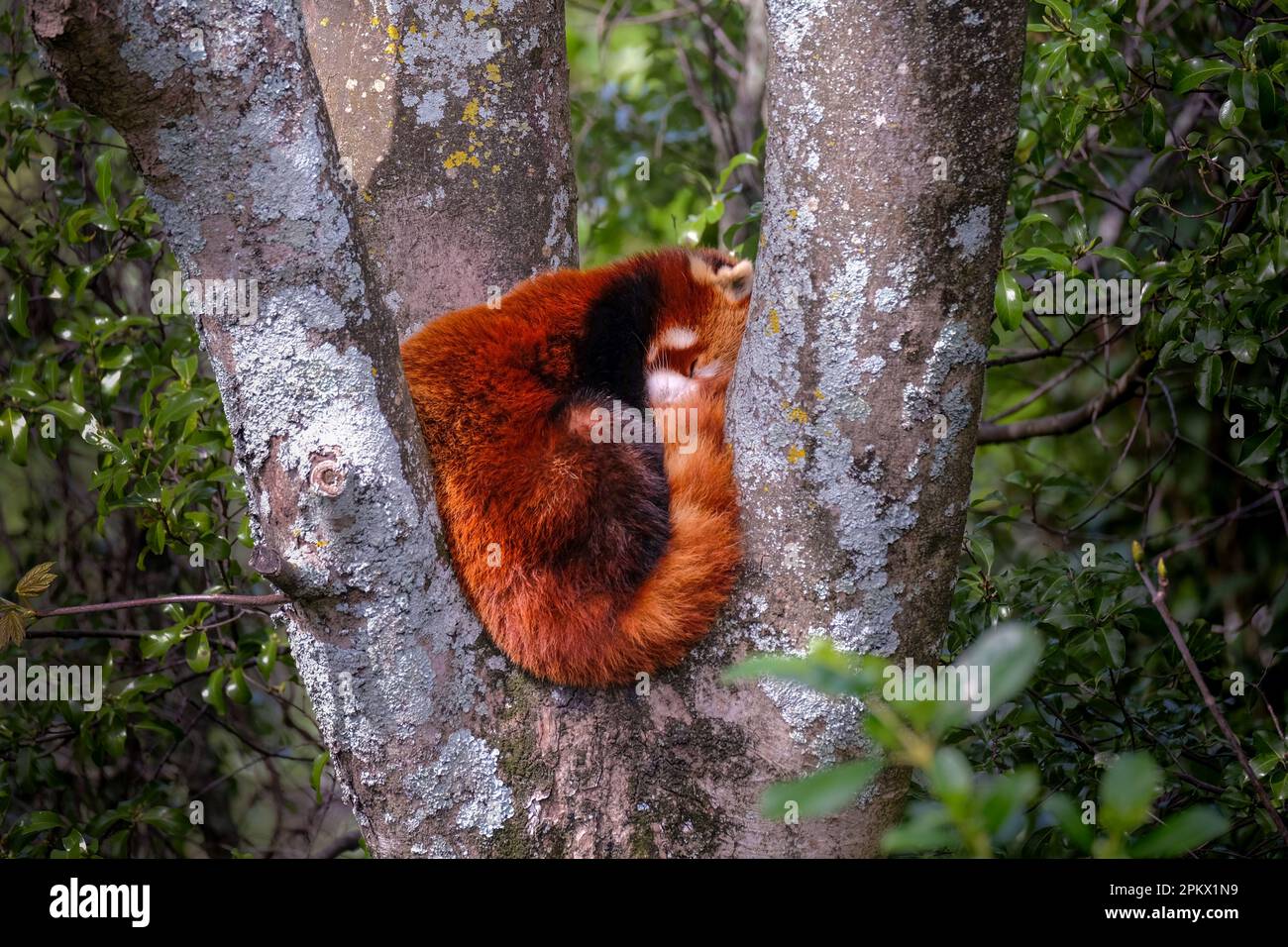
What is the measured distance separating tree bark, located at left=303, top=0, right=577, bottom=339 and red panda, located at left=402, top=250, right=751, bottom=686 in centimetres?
34

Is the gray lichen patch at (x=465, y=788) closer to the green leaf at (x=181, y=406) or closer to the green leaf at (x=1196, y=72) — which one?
the green leaf at (x=181, y=406)

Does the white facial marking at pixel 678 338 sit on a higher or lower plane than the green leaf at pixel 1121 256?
lower

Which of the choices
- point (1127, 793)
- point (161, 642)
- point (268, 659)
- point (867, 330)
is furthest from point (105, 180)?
point (1127, 793)

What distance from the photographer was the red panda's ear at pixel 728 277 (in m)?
2.68

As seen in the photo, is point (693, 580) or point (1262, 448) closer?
point (693, 580)

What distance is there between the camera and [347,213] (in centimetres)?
179

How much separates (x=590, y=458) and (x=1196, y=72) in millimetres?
1722

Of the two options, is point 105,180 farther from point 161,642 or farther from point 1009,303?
point 1009,303

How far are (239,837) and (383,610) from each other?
9.16 ft

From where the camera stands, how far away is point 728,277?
8.82 feet

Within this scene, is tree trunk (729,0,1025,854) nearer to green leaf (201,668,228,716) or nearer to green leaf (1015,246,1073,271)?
green leaf (1015,246,1073,271)

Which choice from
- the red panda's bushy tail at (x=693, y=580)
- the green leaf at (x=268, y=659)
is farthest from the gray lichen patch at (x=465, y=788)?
the green leaf at (x=268, y=659)

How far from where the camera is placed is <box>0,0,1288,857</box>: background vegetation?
2609 millimetres

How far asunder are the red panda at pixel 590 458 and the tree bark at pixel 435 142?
0.34m
